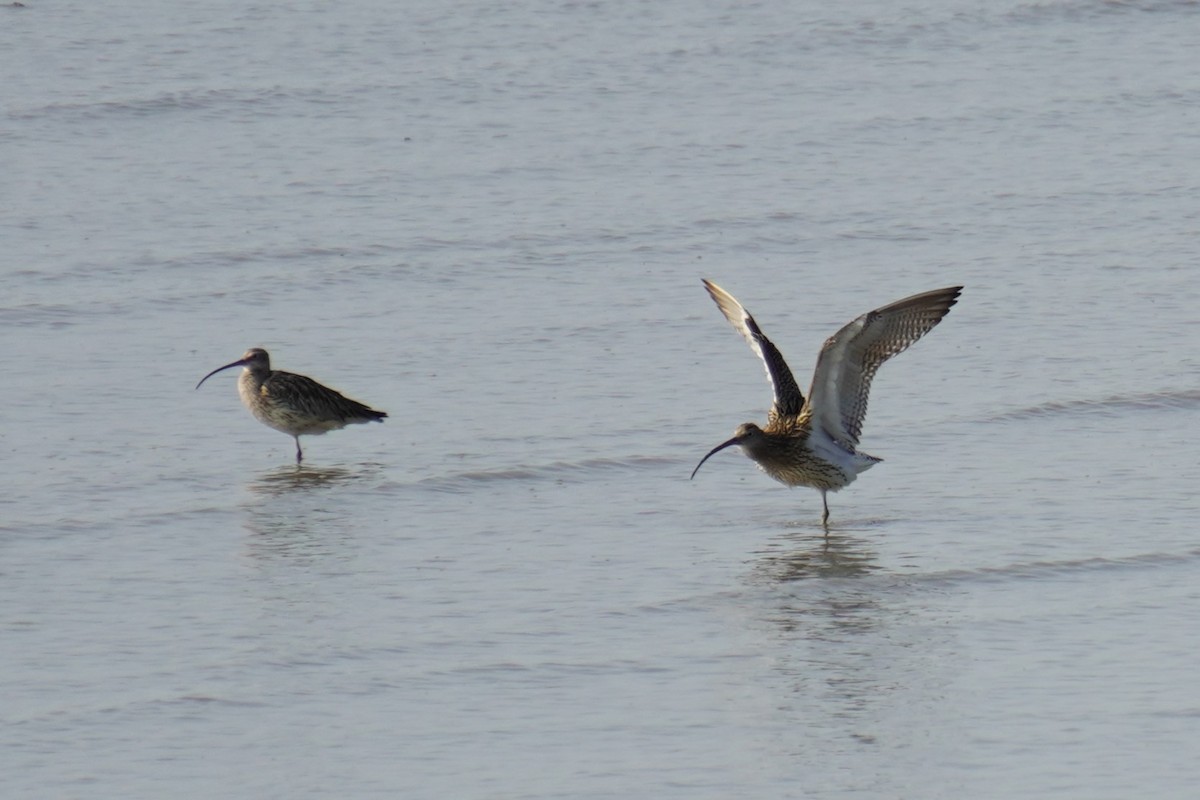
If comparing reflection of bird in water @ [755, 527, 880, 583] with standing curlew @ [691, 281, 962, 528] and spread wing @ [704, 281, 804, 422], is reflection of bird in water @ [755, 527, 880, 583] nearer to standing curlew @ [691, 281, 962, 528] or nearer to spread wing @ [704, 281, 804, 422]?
standing curlew @ [691, 281, 962, 528]

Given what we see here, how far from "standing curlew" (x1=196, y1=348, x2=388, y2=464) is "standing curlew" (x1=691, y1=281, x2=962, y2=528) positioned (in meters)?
1.78

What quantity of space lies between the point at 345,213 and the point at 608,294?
252cm

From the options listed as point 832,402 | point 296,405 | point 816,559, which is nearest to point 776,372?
point 832,402

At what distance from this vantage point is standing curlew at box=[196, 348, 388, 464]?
33.4ft

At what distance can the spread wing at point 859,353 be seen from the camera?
9.20m

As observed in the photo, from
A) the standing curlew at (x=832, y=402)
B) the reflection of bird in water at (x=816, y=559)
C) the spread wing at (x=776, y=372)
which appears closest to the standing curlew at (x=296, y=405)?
the standing curlew at (x=832, y=402)

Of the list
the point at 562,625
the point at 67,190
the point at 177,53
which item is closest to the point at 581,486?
the point at 562,625

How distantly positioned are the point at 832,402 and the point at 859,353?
0.30 meters

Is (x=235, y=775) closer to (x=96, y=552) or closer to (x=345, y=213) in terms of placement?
(x=96, y=552)

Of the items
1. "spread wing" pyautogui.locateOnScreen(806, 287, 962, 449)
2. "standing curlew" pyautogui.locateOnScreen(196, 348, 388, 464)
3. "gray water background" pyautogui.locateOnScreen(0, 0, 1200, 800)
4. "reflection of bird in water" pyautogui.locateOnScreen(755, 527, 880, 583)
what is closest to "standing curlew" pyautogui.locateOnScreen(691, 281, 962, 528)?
"spread wing" pyautogui.locateOnScreen(806, 287, 962, 449)

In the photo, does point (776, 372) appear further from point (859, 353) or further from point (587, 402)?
point (587, 402)

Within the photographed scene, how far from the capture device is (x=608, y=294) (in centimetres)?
1289

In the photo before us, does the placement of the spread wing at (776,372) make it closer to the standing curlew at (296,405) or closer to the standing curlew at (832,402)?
the standing curlew at (832,402)

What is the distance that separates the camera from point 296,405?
33.6ft
